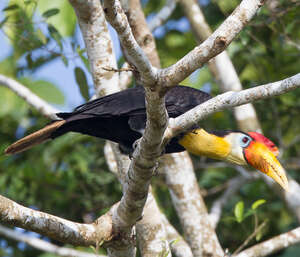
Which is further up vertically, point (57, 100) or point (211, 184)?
point (57, 100)

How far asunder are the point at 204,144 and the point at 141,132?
48cm

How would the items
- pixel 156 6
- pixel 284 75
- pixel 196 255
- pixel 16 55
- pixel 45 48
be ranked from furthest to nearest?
pixel 156 6 → pixel 16 55 → pixel 284 75 → pixel 45 48 → pixel 196 255

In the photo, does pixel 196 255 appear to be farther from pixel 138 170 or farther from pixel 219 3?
Answer: pixel 219 3

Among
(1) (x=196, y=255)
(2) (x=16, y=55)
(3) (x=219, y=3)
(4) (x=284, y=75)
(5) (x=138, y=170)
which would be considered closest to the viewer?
(5) (x=138, y=170)

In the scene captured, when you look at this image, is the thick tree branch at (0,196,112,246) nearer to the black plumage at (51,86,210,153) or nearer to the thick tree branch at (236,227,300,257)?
the black plumage at (51,86,210,153)

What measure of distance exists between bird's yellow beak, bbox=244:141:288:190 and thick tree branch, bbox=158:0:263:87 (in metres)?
1.42

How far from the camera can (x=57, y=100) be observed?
472 cm

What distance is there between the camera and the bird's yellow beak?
123 inches

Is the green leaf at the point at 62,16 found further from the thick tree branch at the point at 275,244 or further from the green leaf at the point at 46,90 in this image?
the thick tree branch at the point at 275,244

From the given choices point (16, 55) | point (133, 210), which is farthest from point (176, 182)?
point (16, 55)

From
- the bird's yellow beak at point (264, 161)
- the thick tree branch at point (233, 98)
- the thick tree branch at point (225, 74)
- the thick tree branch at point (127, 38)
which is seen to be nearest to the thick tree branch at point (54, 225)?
the thick tree branch at point (233, 98)

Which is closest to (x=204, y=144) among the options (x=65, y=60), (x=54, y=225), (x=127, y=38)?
(x=65, y=60)

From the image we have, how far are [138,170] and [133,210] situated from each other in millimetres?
237

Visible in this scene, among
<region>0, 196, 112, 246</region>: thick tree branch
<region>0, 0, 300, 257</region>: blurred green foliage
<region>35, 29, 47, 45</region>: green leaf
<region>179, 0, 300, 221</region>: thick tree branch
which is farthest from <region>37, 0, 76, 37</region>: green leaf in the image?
<region>0, 196, 112, 246</region>: thick tree branch
